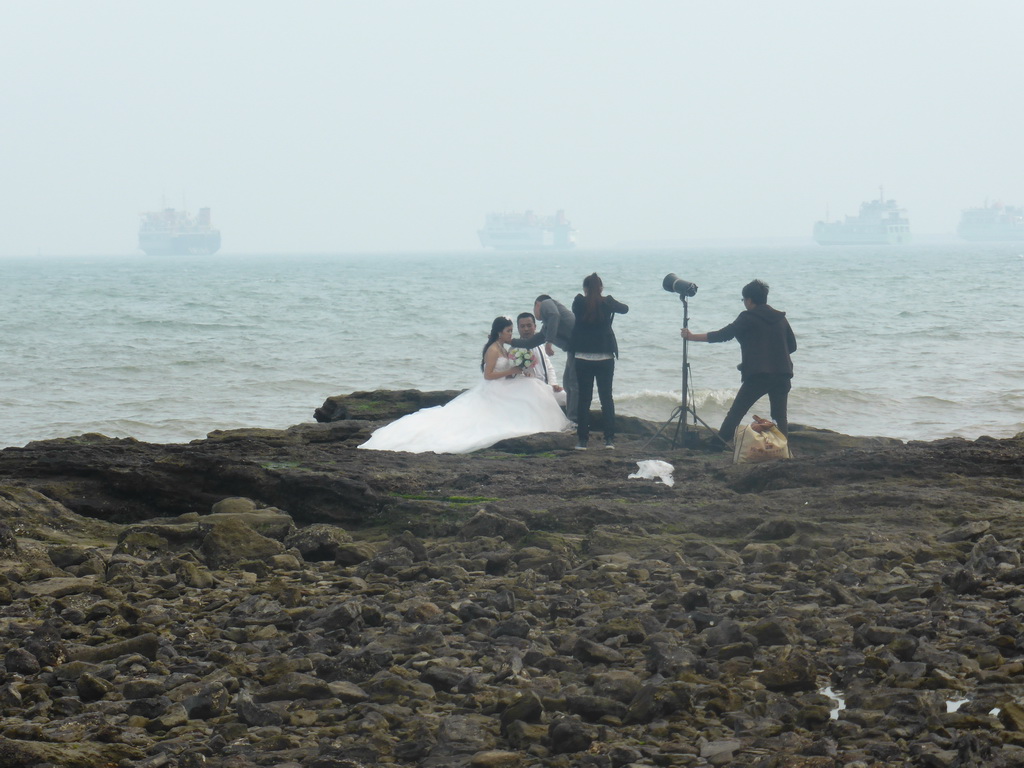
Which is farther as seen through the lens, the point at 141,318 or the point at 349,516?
the point at 141,318

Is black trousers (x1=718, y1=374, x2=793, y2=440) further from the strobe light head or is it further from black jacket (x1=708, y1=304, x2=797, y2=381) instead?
the strobe light head

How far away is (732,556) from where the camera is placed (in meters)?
6.20

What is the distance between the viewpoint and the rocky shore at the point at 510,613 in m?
3.94

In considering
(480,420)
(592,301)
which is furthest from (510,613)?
(480,420)

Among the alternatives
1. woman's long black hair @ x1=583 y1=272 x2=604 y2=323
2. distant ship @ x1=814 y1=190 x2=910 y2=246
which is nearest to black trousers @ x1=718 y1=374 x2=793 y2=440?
woman's long black hair @ x1=583 y1=272 x2=604 y2=323

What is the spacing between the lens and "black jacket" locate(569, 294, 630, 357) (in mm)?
9805

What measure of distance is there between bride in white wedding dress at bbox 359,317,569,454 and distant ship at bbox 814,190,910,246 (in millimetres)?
169806

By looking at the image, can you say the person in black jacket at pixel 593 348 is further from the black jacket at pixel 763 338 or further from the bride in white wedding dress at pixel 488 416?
the black jacket at pixel 763 338

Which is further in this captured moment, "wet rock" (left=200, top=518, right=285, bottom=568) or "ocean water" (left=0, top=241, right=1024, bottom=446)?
"ocean water" (left=0, top=241, right=1024, bottom=446)

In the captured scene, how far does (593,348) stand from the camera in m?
9.92

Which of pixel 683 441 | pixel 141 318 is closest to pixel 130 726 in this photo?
pixel 683 441

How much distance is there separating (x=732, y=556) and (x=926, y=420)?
1040cm

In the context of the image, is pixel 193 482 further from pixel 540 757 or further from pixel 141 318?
pixel 141 318

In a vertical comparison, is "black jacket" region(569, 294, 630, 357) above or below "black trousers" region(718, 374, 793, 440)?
above
